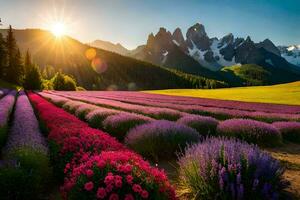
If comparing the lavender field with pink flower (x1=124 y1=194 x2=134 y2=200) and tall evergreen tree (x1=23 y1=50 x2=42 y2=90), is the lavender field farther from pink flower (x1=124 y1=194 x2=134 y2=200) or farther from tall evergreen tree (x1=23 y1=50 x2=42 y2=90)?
tall evergreen tree (x1=23 y1=50 x2=42 y2=90)

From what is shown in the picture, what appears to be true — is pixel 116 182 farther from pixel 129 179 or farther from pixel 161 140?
pixel 161 140

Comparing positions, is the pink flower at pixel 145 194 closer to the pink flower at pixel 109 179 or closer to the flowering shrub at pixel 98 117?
the pink flower at pixel 109 179

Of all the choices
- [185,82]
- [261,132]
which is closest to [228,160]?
[261,132]

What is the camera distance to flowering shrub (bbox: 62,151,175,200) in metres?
4.09

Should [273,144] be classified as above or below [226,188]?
below

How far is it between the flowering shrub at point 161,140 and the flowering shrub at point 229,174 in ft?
11.5

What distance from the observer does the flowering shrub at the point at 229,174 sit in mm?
4867

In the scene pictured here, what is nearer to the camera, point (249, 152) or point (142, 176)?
point (142, 176)

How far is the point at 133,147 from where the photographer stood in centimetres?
998

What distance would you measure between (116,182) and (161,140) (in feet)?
18.5

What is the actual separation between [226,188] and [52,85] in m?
85.8

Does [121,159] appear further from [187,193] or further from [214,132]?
[214,132]

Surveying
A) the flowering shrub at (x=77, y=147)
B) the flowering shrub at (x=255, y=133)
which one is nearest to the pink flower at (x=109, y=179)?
the flowering shrub at (x=77, y=147)

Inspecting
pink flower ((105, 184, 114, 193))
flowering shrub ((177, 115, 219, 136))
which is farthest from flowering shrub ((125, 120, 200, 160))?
pink flower ((105, 184, 114, 193))
